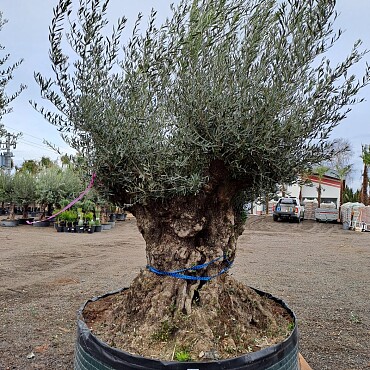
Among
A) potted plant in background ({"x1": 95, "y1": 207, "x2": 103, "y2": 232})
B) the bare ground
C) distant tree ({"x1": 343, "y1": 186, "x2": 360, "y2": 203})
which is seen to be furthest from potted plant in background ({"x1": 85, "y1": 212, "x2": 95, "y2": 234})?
distant tree ({"x1": 343, "y1": 186, "x2": 360, "y2": 203})

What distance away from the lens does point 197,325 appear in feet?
7.59

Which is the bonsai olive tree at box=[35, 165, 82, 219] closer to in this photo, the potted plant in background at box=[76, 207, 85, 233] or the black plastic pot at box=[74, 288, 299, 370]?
the potted plant in background at box=[76, 207, 85, 233]

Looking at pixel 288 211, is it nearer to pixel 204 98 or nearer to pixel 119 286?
pixel 119 286

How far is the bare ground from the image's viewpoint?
398cm

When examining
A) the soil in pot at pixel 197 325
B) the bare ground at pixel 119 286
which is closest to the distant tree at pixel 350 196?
the bare ground at pixel 119 286

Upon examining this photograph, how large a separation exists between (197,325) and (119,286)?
14.8ft

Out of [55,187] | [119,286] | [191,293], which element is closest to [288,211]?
[55,187]

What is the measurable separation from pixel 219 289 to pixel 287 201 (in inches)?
1010

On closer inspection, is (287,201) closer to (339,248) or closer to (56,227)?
(339,248)

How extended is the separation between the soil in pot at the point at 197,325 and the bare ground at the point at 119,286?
144 centimetres

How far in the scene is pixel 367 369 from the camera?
12.0 ft

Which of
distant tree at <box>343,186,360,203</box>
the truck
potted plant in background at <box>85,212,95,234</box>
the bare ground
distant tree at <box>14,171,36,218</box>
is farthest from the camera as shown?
distant tree at <box>343,186,360,203</box>

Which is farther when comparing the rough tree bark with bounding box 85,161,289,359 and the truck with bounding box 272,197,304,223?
the truck with bounding box 272,197,304,223

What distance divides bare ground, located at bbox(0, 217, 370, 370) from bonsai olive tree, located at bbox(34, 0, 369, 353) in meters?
1.86
